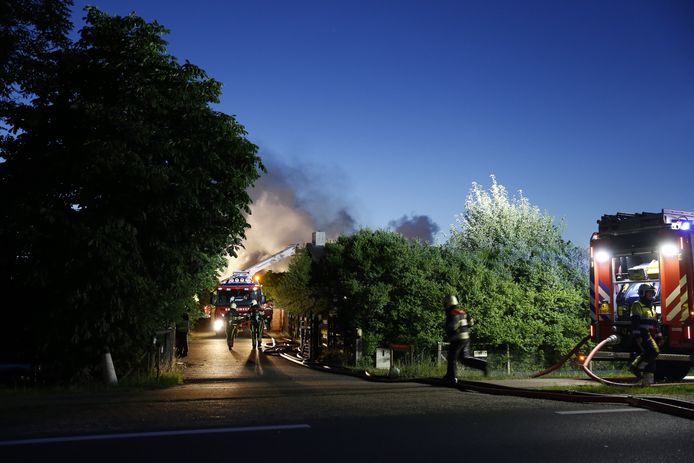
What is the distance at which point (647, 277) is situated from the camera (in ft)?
43.5

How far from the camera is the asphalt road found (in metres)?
5.64

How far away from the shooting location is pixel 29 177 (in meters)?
12.3

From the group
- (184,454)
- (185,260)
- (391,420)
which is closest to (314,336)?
(185,260)

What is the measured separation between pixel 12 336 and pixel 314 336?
30.3 ft

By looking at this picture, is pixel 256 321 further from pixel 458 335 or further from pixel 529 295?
pixel 458 335

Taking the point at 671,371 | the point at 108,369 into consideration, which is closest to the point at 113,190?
the point at 108,369

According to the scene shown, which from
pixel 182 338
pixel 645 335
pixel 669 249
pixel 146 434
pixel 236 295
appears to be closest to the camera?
pixel 146 434

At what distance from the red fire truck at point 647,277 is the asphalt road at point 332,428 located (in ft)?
14.2

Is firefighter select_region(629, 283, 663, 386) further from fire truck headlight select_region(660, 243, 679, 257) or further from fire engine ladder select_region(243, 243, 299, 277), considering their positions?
fire engine ladder select_region(243, 243, 299, 277)

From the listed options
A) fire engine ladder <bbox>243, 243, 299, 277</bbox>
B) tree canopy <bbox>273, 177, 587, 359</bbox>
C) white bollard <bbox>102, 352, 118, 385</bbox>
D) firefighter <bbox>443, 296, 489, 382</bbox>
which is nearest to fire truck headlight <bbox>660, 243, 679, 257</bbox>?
firefighter <bbox>443, 296, 489, 382</bbox>

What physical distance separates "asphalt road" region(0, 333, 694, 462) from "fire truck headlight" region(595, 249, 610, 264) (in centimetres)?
514

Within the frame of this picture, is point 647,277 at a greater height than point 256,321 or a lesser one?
Answer: greater

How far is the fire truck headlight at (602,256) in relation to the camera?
44.7ft

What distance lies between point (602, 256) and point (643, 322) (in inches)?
92.8
